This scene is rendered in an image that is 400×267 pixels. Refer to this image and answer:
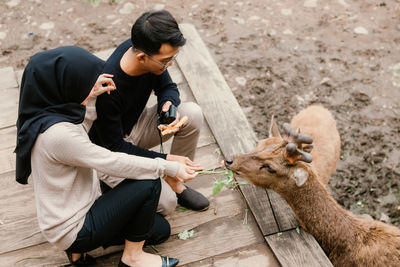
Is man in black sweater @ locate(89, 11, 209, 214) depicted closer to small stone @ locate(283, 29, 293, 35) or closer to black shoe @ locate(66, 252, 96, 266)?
black shoe @ locate(66, 252, 96, 266)

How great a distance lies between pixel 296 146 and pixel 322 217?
769 mm

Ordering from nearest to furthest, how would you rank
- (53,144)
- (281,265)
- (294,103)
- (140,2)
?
(53,144) → (281,265) → (294,103) → (140,2)

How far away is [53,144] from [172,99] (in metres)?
1.42

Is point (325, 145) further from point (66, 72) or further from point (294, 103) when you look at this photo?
point (66, 72)

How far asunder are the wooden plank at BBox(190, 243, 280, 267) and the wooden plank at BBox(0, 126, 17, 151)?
2.43 metres

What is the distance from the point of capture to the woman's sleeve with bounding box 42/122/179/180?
2643 millimetres

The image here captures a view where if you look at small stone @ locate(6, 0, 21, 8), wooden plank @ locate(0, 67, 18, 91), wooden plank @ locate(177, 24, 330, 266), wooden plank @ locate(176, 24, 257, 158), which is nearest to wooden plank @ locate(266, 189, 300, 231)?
wooden plank @ locate(177, 24, 330, 266)

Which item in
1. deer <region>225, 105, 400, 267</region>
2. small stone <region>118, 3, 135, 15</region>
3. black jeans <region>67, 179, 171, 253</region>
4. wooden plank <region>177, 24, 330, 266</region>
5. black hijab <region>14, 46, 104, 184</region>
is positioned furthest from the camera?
small stone <region>118, 3, 135, 15</region>

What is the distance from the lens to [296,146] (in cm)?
365

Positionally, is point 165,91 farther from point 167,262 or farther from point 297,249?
point 297,249

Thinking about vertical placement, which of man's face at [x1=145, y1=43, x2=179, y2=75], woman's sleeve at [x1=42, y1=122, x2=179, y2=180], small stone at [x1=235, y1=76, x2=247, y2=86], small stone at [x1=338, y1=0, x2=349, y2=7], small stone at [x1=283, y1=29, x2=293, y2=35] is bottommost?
small stone at [x1=235, y1=76, x2=247, y2=86]

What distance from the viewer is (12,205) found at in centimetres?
388

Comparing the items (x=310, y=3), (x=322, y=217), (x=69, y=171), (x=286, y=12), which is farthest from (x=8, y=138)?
(x=310, y=3)

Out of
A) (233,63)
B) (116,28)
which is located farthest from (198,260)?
(116,28)
